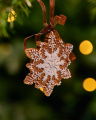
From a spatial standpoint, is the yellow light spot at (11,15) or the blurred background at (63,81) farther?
the blurred background at (63,81)

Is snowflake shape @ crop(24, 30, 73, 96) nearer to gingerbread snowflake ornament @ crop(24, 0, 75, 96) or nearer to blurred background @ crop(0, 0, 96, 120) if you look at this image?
gingerbread snowflake ornament @ crop(24, 0, 75, 96)

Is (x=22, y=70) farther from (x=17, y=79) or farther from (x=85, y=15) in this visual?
(x=85, y=15)

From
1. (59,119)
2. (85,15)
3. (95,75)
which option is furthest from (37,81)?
(59,119)

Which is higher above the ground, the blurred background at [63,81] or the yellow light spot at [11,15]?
the yellow light spot at [11,15]

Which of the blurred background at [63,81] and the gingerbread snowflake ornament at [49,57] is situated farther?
the blurred background at [63,81]

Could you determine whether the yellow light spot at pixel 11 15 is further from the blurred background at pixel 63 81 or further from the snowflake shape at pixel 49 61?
the blurred background at pixel 63 81

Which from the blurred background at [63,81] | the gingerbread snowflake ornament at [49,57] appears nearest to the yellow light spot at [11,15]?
the gingerbread snowflake ornament at [49,57]

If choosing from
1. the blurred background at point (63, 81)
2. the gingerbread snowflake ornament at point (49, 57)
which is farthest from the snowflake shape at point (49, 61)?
the blurred background at point (63, 81)

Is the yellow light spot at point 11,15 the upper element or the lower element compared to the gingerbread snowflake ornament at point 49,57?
upper
